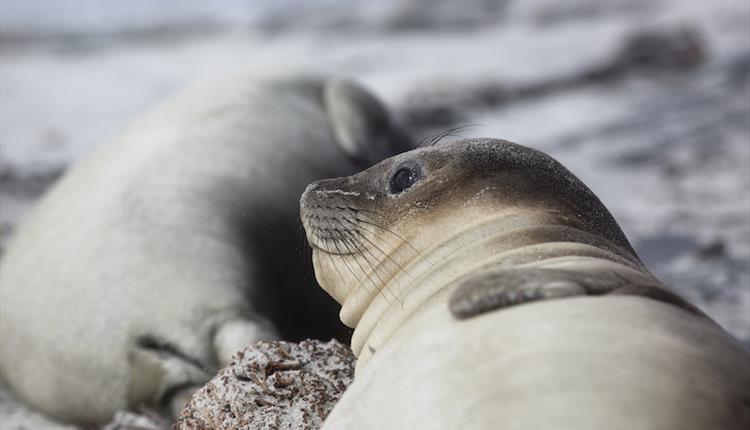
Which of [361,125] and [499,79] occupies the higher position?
[499,79]

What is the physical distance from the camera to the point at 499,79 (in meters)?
8.09

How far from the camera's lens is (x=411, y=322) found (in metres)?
2.05

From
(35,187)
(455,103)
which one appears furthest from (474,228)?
(455,103)

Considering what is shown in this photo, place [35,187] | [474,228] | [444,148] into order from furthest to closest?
[35,187] → [444,148] → [474,228]

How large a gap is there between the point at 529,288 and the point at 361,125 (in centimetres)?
272

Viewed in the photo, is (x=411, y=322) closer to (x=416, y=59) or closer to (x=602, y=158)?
(x=602, y=158)

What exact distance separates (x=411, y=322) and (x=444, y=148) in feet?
1.90

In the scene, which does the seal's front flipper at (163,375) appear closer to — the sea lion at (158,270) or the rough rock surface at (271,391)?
the sea lion at (158,270)

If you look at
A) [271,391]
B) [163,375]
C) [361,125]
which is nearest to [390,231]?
[271,391]

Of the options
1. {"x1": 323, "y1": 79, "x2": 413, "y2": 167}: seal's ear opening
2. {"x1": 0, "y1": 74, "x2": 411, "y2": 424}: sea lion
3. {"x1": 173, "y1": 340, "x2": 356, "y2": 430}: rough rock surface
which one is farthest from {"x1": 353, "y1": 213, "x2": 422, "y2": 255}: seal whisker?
{"x1": 323, "y1": 79, "x2": 413, "y2": 167}: seal's ear opening

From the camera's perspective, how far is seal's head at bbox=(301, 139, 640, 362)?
2.24 metres

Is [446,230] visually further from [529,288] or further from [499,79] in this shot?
[499,79]

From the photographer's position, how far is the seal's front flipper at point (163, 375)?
2.93m

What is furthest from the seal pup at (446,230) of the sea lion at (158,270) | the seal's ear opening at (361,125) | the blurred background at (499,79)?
the seal's ear opening at (361,125)
